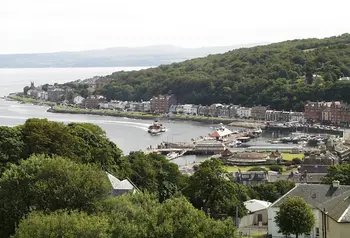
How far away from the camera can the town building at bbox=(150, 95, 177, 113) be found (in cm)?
6888

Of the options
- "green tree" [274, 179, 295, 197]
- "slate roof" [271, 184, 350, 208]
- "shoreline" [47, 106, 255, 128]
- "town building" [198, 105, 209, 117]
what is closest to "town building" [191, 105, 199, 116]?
"town building" [198, 105, 209, 117]

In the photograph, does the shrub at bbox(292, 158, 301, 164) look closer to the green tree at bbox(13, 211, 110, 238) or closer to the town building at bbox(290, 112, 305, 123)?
the green tree at bbox(13, 211, 110, 238)

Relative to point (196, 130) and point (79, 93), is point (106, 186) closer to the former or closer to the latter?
point (196, 130)

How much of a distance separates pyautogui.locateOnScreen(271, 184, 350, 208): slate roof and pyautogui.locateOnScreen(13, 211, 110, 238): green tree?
5.97 m

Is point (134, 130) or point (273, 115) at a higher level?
point (134, 130)

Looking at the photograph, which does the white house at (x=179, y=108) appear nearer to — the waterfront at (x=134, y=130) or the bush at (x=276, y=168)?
the waterfront at (x=134, y=130)

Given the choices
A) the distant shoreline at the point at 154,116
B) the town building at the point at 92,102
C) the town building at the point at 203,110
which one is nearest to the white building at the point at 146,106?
the distant shoreline at the point at 154,116

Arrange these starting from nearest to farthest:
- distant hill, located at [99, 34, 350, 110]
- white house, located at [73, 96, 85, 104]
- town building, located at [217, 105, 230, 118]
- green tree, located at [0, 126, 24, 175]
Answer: green tree, located at [0, 126, 24, 175] → distant hill, located at [99, 34, 350, 110] → town building, located at [217, 105, 230, 118] → white house, located at [73, 96, 85, 104]

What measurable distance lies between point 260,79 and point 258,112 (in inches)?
274

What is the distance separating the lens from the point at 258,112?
5988 cm

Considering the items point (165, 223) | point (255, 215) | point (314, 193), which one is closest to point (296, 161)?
point (255, 215)

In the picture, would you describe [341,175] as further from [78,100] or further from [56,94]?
[56,94]

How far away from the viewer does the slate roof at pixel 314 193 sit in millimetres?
14141

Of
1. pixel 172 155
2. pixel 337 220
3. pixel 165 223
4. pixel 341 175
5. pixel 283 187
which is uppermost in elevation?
pixel 165 223
